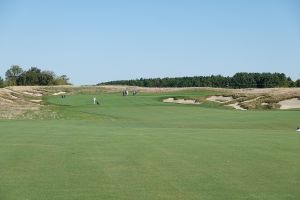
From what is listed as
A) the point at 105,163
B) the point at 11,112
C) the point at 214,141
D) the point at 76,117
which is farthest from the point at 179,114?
the point at 105,163

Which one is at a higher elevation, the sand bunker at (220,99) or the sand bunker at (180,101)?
the sand bunker at (220,99)

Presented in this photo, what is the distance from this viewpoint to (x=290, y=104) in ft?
170

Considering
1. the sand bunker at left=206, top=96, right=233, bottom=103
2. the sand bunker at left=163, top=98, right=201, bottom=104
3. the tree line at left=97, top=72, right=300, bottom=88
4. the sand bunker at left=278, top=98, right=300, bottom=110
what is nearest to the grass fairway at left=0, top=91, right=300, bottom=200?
the sand bunker at left=278, top=98, right=300, bottom=110

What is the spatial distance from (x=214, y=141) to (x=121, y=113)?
96.6 ft

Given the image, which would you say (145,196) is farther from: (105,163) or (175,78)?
(175,78)

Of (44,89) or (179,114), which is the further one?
(44,89)

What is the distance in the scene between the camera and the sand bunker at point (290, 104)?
167 ft

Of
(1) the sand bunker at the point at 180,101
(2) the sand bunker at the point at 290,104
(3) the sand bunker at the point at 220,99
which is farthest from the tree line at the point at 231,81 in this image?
(2) the sand bunker at the point at 290,104

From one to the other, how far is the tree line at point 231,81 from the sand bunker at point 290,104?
88021 millimetres

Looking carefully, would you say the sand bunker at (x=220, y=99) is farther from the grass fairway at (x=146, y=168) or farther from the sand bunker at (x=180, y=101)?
the grass fairway at (x=146, y=168)

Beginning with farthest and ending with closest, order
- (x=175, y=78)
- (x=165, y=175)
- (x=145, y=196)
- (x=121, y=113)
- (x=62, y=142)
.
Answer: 1. (x=175, y=78)
2. (x=121, y=113)
3. (x=62, y=142)
4. (x=165, y=175)
5. (x=145, y=196)

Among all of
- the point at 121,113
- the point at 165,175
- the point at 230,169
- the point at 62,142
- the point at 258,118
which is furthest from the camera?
the point at 121,113

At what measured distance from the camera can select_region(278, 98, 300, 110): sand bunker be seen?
167 feet

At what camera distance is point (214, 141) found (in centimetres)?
1939
